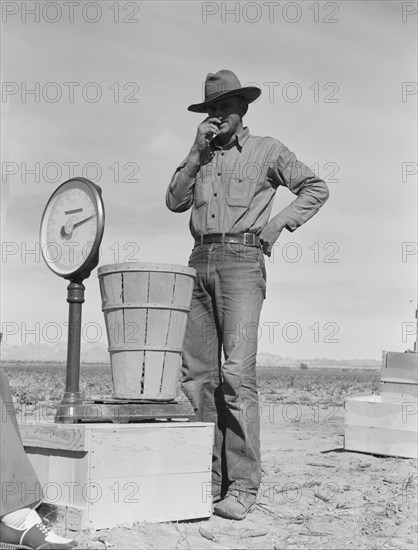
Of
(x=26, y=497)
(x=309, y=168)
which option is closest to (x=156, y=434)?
(x=26, y=497)

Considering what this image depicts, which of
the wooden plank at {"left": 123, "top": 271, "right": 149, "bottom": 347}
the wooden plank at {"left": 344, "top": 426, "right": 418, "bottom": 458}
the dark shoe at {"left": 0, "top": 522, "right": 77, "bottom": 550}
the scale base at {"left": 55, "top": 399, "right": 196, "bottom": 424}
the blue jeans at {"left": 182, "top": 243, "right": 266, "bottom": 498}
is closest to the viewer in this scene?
the dark shoe at {"left": 0, "top": 522, "right": 77, "bottom": 550}

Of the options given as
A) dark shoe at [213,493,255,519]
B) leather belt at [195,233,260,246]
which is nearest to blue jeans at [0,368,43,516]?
dark shoe at [213,493,255,519]

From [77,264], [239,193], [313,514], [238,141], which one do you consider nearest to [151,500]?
[313,514]

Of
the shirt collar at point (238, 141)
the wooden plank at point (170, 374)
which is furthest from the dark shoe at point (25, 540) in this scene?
the shirt collar at point (238, 141)

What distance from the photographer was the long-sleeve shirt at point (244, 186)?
16.5 feet

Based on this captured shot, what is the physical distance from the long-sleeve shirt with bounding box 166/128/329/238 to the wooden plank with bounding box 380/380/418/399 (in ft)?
13.8

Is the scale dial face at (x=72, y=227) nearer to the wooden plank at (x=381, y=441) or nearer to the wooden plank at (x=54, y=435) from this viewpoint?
the wooden plank at (x=54, y=435)

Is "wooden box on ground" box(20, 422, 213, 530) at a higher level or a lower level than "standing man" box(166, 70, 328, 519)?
lower

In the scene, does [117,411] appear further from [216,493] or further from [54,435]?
[216,493]

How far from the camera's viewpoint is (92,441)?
13.5 ft

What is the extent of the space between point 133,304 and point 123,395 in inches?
23.4

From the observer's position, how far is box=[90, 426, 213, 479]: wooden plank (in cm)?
416

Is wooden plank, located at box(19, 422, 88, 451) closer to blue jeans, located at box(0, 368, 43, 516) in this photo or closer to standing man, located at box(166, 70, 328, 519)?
blue jeans, located at box(0, 368, 43, 516)

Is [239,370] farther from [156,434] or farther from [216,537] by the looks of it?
[216,537]
